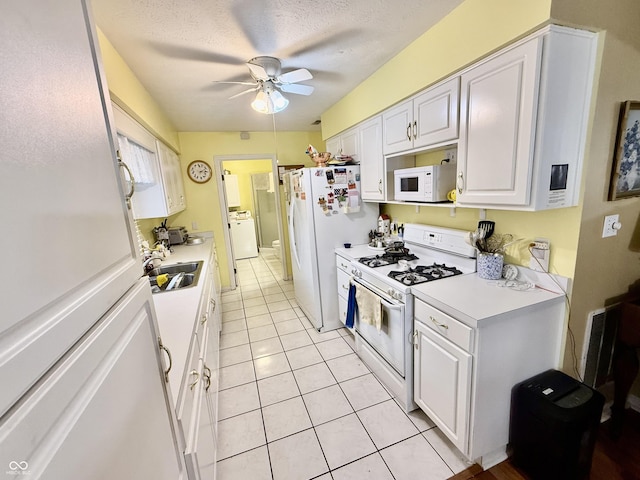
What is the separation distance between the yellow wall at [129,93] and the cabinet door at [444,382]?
2.08 metres

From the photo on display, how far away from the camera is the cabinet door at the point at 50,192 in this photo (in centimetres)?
34

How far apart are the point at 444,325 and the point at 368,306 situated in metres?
0.71

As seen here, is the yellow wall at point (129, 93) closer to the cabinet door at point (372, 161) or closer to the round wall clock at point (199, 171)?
the round wall clock at point (199, 171)

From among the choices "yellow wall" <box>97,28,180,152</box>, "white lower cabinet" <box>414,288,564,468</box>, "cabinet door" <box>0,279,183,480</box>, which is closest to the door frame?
"yellow wall" <box>97,28,180,152</box>

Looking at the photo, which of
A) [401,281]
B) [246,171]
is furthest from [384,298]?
[246,171]

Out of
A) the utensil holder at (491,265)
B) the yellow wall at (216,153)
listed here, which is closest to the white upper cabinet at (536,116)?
the utensil holder at (491,265)

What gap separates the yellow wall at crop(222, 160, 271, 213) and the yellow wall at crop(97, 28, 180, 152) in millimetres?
3747

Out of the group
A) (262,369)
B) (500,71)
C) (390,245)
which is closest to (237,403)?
(262,369)

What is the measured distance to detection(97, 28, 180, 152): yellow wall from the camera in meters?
1.57

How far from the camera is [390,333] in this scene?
1.95m

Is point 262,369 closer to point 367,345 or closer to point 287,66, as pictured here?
point 367,345

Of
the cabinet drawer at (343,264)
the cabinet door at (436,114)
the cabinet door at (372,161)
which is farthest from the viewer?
the cabinet drawer at (343,264)

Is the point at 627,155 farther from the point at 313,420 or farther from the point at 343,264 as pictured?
the point at 313,420

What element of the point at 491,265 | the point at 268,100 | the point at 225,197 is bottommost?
the point at 491,265
